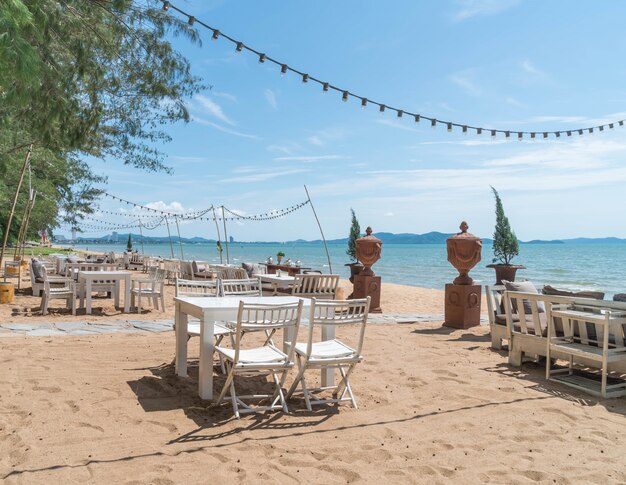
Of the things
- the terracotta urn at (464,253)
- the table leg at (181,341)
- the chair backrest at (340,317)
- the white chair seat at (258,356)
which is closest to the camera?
the white chair seat at (258,356)

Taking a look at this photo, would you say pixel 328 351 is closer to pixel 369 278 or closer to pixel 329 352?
pixel 329 352

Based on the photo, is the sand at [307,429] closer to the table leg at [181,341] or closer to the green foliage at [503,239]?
the table leg at [181,341]

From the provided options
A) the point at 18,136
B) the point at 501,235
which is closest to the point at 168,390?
the point at 18,136

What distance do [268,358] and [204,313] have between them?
560 millimetres

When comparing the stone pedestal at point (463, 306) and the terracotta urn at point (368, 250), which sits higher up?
the terracotta urn at point (368, 250)

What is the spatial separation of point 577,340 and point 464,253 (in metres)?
2.97

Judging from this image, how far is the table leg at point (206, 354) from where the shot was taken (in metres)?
3.86

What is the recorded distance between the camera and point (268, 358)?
3.73 m

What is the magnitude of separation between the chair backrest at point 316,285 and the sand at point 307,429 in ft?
10.2

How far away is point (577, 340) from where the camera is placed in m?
4.99

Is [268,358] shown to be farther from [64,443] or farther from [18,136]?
[18,136]

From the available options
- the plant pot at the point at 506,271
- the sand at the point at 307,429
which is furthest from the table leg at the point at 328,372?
the plant pot at the point at 506,271

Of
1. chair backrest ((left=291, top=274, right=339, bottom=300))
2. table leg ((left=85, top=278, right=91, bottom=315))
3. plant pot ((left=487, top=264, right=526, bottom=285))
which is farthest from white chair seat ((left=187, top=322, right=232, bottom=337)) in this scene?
plant pot ((left=487, top=264, right=526, bottom=285))

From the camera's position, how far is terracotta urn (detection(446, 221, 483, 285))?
780 centimetres
